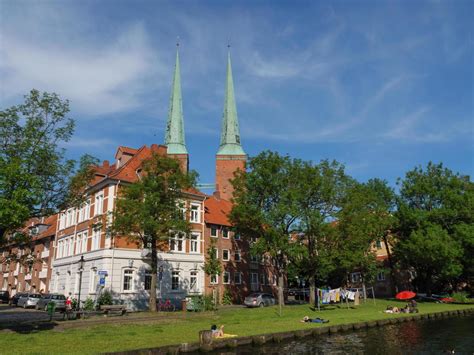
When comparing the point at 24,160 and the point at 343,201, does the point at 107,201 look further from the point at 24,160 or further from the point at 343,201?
the point at 343,201

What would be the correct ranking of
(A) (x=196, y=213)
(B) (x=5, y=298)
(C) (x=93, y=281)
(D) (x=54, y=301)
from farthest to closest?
1. (B) (x=5, y=298)
2. (A) (x=196, y=213)
3. (C) (x=93, y=281)
4. (D) (x=54, y=301)

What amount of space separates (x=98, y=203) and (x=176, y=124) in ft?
103

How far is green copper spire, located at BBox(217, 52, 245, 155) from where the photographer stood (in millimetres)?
75312

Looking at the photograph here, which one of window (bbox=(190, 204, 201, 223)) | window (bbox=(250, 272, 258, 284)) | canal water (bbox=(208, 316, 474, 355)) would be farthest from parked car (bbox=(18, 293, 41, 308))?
canal water (bbox=(208, 316, 474, 355))

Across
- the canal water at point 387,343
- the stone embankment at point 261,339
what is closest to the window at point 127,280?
the stone embankment at point 261,339

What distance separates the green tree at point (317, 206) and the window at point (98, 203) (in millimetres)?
19942

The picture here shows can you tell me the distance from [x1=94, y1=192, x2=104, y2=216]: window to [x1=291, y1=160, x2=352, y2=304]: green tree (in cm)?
1994

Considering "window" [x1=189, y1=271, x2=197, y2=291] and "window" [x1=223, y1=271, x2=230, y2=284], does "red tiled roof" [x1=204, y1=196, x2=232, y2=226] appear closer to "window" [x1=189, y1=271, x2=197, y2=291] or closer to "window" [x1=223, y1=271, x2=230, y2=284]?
"window" [x1=223, y1=271, x2=230, y2=284]

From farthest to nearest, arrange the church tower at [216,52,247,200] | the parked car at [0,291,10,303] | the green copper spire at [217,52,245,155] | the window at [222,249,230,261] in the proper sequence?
the green copper spire at [217,52,245,155] → the church tower at [216,52,247,200] → the parked car at [0,291,10,303] → the window at [222,249,230,261]

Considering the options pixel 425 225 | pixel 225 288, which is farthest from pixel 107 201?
pixel 425 225

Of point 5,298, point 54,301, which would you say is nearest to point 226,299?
point 54,301

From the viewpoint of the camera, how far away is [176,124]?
70875 mm

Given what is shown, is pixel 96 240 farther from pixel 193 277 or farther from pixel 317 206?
pixel 317 206

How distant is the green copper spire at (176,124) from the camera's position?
227 ft
